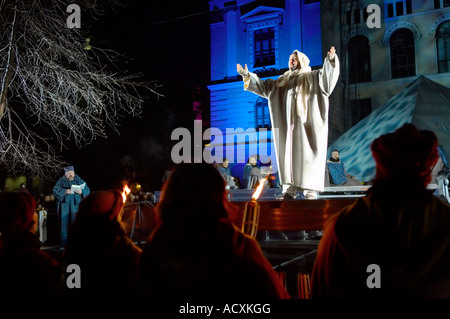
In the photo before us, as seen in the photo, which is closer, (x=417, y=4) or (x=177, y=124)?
(x=417, y=4)

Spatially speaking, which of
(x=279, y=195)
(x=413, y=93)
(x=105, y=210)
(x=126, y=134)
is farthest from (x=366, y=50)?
(x=105, y=210)

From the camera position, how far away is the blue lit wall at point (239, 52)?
25.7 meters

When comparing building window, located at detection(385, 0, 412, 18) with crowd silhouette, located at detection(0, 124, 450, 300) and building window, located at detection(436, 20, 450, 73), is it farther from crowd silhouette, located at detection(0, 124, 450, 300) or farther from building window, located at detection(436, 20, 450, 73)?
crowd silhouette, located at detection(0, 124, 450, 300)

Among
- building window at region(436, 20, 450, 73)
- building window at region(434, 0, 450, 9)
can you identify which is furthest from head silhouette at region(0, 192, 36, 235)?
building window at region(434, 0, 450, 9)

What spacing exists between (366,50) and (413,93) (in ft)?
46.2

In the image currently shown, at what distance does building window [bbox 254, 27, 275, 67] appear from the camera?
2675 centimetres

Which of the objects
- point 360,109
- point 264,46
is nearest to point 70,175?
point 264,46

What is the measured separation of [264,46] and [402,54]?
9716 mm

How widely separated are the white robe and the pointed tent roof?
9302 mm

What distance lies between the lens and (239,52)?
89.9ft

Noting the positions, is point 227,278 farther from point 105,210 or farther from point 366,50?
point 366,50

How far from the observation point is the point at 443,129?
1560cm

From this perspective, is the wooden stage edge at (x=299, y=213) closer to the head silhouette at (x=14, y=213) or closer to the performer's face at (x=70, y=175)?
the head silhouette at (x=14, y=213)
